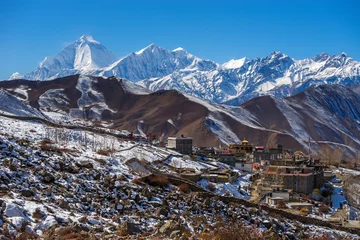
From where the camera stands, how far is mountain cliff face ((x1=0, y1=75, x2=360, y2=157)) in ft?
464

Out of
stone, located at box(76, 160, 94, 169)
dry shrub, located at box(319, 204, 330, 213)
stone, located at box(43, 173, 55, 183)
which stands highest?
stone, located at box(76, 160, 94, 169)

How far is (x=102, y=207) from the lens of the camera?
23.6 meters

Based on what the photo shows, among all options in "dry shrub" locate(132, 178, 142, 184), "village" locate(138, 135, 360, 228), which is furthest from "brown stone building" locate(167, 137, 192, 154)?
"dry shrub" locate(132, 178, 142, 184)

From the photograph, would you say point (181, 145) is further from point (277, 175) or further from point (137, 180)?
point (137, 180)

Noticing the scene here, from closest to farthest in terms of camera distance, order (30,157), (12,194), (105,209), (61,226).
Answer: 1. (61,226)
2. (12,194)
3. (105,209)
4. (30,157)

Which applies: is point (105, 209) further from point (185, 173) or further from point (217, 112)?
point (217, 112)

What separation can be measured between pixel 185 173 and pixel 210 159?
15.7 meters

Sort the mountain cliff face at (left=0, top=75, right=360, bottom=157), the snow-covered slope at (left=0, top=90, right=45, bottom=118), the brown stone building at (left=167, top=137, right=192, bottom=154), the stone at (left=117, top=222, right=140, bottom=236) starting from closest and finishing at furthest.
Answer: the stone at (left=117, top=222, right=140, bottom=236) → the brown stone building at (left=167, top=137, right=192, bottom=154) → the snow-covered slope at (left=0, top=90, right=45, bottom=118) → the mountain cliff face at (left=0, top=75, right=360, bottom=157)

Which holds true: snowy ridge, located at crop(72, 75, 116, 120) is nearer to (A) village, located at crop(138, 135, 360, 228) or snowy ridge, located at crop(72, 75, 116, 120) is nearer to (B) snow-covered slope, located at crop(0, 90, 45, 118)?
(B) snow-covered slope, located at crop(0, 90, 45, 118)

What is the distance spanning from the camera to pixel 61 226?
18641mm

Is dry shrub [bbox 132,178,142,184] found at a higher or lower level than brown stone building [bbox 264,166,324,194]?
higher

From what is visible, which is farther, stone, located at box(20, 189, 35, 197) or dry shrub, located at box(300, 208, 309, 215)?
dry shrub, located at box(300, 208, 309, 215)

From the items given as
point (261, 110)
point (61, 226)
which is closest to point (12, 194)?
point (61, 226)

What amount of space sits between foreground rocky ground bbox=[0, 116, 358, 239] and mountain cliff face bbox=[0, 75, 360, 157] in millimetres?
97029
